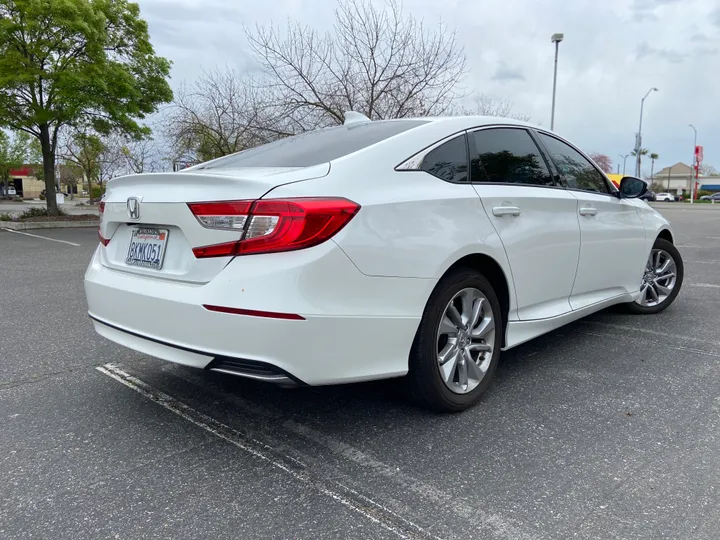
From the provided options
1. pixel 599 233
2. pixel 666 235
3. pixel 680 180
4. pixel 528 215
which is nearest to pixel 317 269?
pixel 528 215

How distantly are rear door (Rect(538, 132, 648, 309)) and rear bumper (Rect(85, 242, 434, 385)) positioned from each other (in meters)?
A: 1.85

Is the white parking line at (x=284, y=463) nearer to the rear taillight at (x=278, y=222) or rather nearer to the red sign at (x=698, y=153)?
the rear taillight at (x=278, y=222)

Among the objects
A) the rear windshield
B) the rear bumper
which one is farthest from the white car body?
the rear windshield

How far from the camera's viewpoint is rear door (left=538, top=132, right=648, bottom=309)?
3996mm

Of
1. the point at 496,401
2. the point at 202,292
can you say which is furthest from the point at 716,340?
the point at 202,292

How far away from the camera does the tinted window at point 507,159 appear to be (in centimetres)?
327

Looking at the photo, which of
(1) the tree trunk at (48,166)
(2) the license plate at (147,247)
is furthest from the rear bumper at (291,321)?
(1) the tree trunk at (48,166)

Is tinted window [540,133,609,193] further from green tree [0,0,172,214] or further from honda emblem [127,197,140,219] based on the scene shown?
green tree [0,0,172,214]

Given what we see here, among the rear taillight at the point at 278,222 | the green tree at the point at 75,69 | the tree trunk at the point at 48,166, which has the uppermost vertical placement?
the green tree at the point at 75,69

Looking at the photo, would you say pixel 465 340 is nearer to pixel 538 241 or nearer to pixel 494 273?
pixel 494 273

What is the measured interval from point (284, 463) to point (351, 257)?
97 centimetres

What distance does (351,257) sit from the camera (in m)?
2.38

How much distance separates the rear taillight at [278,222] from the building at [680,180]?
112 m

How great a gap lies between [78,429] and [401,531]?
5.82 ft
